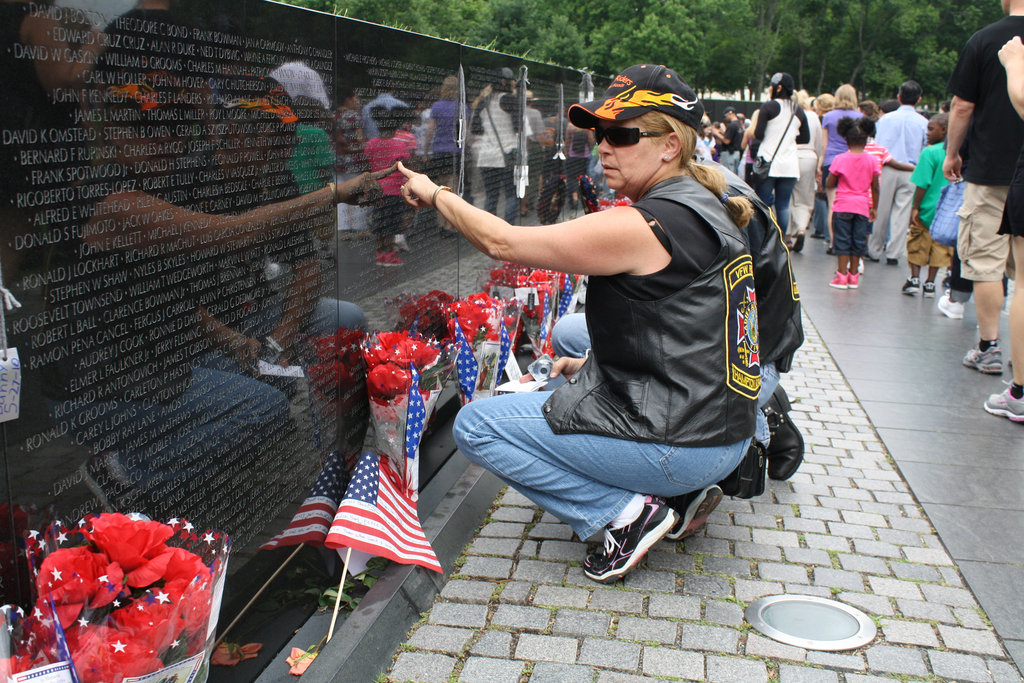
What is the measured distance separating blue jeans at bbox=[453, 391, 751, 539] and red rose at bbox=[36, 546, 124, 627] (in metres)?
1.70

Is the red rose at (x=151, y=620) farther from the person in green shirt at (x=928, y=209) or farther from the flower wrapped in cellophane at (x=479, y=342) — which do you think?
the person in green shirt at (x=928, y=209)

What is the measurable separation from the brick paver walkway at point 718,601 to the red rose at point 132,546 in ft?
3.60

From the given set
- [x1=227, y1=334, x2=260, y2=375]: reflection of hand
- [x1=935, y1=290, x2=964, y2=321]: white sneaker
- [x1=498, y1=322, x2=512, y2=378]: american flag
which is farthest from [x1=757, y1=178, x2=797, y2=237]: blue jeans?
[x1=227, y1=334, x2=260, y2=375]: reflection of hand

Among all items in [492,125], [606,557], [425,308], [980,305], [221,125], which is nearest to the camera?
[221,125]

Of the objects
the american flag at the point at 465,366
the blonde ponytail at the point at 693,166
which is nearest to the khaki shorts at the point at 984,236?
the blonde ponytail at the point at 693,166

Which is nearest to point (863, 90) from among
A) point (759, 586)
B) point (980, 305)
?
point (980, 305)

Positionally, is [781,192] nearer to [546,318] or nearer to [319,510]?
[546,318]

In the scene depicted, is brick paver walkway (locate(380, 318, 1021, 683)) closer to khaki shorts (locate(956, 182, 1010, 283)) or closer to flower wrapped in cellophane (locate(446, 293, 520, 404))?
flower wrapped in cellophane (locate(446, 293, 520, 404))

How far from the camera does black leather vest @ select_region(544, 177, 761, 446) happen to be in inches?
127

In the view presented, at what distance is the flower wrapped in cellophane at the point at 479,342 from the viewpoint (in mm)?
4566

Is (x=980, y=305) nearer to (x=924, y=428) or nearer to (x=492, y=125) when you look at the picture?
(x=924, y=428)

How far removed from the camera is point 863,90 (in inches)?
2469

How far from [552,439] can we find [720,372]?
0.65 metres

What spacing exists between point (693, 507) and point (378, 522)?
121 cm
